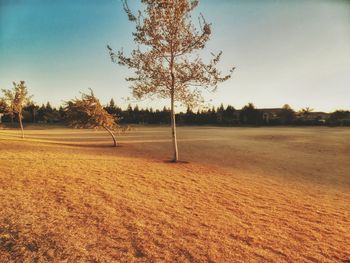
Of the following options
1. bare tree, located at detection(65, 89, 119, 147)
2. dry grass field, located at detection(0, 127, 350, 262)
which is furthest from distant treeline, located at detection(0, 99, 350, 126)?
dry grass field, located at detection(0, 127, 350, 262)

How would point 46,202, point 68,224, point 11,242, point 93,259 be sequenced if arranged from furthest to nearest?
point 46,202, point 68,224, point 11,242, point 93,259

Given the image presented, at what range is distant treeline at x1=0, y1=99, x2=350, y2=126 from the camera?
86062 millimetres

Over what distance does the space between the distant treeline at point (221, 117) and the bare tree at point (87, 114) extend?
45695 mm

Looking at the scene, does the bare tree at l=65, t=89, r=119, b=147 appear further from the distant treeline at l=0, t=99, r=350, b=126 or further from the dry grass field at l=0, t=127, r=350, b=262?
the distant treeline at l=0, t=99, r=350, b=126

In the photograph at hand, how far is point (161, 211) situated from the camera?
7.23 metres

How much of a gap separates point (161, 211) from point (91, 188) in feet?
10.3

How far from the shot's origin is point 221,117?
334 ft

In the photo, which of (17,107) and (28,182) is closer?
(28,182)

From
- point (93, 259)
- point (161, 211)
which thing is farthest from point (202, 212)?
point (93, 259)

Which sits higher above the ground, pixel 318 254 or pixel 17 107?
pixel 17 107

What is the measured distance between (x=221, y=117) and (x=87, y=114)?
80.8 m

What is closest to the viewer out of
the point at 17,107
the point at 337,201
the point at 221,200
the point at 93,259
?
the point at 93,259

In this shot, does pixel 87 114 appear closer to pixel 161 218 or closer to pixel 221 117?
pixel 161 218

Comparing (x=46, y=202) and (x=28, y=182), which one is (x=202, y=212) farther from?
(x=28, y=182)
